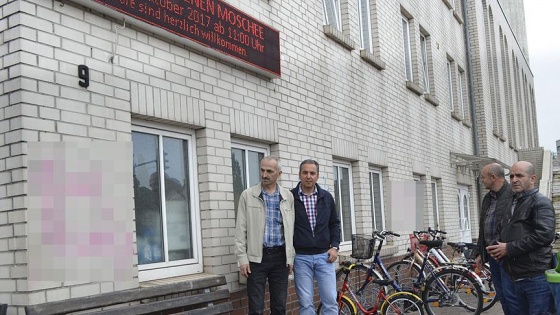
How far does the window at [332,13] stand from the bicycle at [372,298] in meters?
3.68

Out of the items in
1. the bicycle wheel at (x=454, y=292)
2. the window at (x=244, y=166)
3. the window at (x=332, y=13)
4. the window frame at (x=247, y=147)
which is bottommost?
the bicycle wheel at (x=454, y=292)

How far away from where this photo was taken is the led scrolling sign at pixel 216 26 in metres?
5.30

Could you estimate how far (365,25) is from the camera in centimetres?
1098

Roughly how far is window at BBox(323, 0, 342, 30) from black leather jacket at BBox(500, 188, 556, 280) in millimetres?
4601

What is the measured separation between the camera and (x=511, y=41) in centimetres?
2980

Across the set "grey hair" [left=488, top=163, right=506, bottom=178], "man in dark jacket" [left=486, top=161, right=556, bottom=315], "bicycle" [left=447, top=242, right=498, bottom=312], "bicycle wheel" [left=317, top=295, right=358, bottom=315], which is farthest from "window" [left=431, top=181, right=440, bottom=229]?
"man in dark jacket" [left=486, top=161, right=556, bottom=315]

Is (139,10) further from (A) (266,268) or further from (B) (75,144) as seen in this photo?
(A) (266,268)

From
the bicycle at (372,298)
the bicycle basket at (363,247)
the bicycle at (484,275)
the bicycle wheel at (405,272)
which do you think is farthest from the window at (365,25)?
the bicycle at (372,298)

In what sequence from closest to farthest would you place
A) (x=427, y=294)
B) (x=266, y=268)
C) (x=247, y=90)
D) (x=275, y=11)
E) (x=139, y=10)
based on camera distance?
(x=139, y=10) → (x=266, y=268) → (x=247, y=90) → (x=275, y=11) → (x=427, y=294)

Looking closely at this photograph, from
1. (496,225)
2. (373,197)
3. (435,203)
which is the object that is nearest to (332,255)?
(496,225)

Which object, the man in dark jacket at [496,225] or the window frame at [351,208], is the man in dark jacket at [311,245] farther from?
the window frame at [351,208]

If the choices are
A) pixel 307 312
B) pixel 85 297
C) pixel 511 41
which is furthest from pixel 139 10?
pixel 511 41

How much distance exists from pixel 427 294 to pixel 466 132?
1028cm

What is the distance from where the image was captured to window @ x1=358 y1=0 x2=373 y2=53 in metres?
10.8
